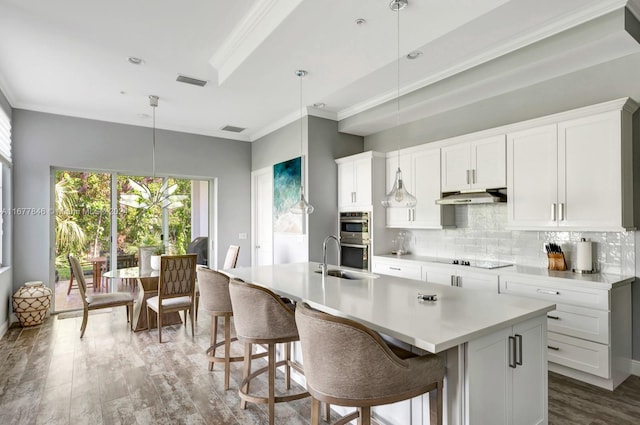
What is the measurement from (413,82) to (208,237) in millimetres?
4361

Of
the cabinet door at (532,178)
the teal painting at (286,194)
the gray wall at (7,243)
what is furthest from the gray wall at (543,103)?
the gray wall at (7,243)

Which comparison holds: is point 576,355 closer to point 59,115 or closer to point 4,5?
point 4,5

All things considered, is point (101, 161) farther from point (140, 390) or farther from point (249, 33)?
point (140, 390)

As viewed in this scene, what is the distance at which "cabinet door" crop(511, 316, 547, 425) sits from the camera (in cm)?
188

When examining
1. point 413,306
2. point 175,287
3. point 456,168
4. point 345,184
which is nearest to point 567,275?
point 456,168

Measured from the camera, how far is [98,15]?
2818 mm

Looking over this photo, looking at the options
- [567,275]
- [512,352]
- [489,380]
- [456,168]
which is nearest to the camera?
[489,380]

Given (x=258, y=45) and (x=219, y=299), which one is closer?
(x=219, y=299)

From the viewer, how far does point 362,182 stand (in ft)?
16.3

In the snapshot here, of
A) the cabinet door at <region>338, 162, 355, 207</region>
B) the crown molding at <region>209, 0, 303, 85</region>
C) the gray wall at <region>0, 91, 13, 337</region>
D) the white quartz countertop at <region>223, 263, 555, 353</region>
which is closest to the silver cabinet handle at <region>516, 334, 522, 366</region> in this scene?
the white quartz countertop at <region>223, 263, 555, 353</region>

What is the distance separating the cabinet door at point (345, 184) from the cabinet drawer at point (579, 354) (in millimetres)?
2898

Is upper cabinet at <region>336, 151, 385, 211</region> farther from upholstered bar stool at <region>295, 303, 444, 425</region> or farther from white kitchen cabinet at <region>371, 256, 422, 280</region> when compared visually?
upholstered bar stool at <region>295, 303, 444, 425</region>

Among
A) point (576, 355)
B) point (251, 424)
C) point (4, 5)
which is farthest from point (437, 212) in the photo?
point (4, 5)

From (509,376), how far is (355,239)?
3.33 meters
